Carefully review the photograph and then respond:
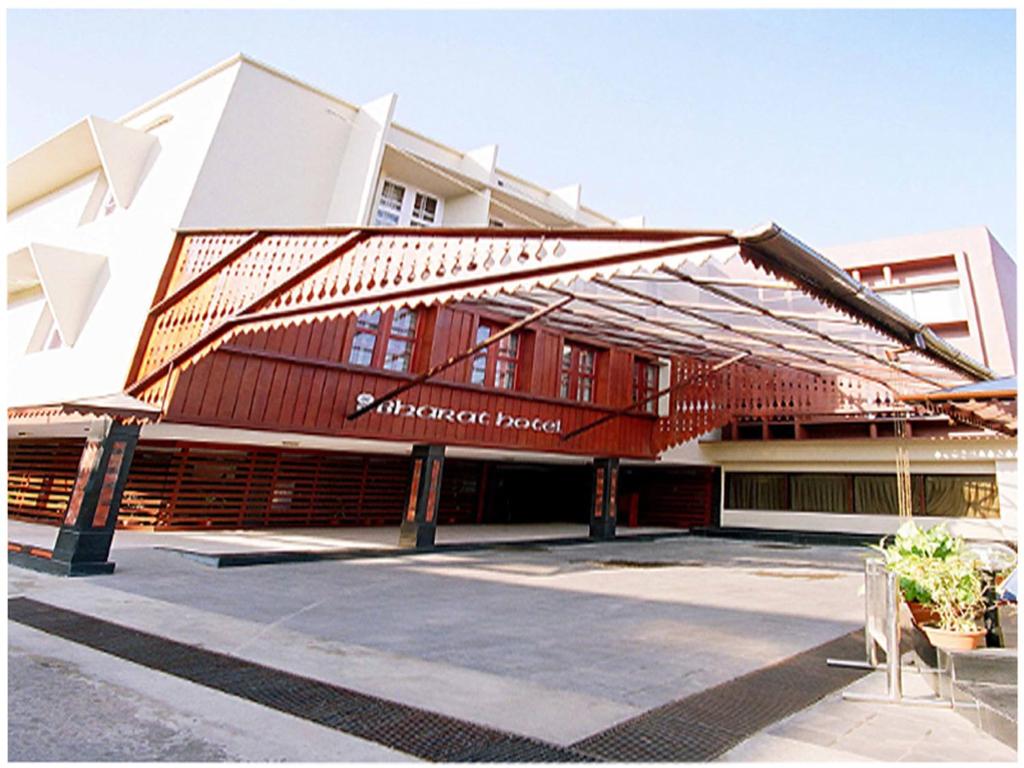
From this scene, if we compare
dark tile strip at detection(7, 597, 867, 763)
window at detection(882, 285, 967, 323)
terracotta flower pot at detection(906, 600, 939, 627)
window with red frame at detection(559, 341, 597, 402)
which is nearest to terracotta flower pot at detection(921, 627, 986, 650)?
terracotta flower pot at detection(906, 600, 939, 627)

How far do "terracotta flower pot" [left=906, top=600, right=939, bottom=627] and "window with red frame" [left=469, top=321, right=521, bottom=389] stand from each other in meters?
10.5

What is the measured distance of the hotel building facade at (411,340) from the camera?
253 inches

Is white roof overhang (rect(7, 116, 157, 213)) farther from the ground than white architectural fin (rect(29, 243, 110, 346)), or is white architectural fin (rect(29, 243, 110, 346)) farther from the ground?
white roof overhang (rect(7, 116, 157, 213))

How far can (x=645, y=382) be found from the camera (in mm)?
18578

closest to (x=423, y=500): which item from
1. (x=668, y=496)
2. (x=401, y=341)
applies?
(x=401, y=341)

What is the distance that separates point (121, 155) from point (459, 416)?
898cm

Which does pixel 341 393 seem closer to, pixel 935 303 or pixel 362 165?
pixel 362 165

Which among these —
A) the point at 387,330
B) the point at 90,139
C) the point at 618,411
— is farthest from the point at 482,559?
the point at 90,139

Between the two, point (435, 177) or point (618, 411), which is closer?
point (435, 177)

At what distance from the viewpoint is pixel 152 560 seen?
882 cm

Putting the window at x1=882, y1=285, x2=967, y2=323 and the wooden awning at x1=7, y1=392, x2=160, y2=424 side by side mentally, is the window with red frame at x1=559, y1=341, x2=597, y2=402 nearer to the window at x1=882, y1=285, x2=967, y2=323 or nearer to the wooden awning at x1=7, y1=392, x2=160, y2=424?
the wooden awning at x1=7, y1=392, x2=160, y2=424

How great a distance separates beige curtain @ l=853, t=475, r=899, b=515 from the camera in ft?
61.1

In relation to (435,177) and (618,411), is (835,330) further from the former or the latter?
(435,177)

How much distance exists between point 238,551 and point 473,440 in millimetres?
5467
